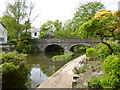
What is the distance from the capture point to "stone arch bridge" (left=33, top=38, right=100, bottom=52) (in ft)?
68.8

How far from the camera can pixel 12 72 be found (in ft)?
16.9

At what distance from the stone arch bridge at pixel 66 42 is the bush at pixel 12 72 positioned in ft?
53.6

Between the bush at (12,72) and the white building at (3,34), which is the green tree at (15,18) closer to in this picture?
the white building at (3,34)

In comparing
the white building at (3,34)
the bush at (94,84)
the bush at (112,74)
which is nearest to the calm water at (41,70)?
the bush at (94,84)

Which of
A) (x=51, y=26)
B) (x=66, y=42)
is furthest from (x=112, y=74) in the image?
(x=51, y=26)

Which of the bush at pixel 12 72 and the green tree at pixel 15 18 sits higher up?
the green tree at pixel 15 18

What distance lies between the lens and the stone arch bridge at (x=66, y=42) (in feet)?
68.8

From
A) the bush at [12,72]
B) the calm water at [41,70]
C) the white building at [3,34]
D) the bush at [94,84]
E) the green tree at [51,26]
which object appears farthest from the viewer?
the green tree at [51,26]

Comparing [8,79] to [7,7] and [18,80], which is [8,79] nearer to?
[18,80]

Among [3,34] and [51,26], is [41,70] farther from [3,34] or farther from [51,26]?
[51,26]

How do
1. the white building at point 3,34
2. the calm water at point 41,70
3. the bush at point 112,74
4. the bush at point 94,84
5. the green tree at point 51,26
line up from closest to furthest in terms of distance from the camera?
the bush at point 112,74
the bush at point 94,84
the calm water at point 41,70
the white building at point 3,34
the green tree at point 51,26

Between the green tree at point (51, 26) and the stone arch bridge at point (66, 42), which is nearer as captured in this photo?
the stone arch bridge at point (66, 42)

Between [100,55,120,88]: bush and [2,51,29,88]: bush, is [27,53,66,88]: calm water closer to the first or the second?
[2,51,29,88]: bush

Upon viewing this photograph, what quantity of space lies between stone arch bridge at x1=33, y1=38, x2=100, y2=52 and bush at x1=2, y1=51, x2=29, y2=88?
16.3m
